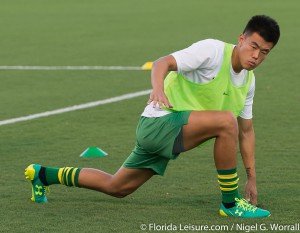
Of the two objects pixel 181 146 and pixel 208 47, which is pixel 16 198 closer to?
pixel 181 146

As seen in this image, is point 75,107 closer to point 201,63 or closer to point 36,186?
point 36,186

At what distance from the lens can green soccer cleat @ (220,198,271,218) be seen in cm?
737

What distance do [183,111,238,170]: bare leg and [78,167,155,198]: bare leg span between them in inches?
20.2

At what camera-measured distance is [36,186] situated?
789cm

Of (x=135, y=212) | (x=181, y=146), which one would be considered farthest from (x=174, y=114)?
(x=135, y=212)

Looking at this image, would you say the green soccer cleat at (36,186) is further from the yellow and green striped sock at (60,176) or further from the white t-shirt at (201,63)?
the white t-shirt at (201,63)

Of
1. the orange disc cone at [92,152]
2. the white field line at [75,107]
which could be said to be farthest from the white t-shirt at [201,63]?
the white field line at [75,107]

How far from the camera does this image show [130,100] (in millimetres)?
13375

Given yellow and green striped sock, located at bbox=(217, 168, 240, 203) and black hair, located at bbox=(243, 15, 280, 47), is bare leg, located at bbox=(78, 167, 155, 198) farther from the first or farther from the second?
black hair, located at bbox=(243, 15, 280, 47)

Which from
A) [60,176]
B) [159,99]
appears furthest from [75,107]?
[159,99]

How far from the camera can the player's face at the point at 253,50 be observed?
287 inches

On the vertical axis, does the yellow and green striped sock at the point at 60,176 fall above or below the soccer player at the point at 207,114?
below

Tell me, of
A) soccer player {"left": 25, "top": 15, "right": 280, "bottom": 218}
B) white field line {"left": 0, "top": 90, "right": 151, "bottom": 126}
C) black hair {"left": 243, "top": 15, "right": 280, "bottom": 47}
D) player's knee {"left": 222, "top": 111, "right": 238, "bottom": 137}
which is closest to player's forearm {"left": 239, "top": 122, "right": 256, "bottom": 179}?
soccer player {"left": 25, "top": 15, "right": 280, "bottom": 218}

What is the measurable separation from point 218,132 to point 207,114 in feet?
0.51
